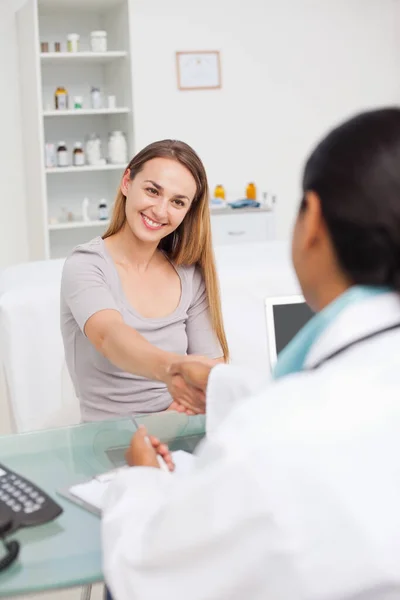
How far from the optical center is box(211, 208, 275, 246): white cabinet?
5355 millimetres

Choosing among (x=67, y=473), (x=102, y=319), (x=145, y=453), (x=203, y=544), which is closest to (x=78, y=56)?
(x=102, y=319)

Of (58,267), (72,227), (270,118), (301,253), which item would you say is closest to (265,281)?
(58,267)

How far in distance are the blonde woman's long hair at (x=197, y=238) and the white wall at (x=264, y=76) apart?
11.2ft

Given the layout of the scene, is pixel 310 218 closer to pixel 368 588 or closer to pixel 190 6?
pixel 368 588

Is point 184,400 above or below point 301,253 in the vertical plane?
below

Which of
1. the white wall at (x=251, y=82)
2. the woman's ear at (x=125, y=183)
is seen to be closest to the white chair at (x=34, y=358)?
the woman's ear at (x=125, y=183)

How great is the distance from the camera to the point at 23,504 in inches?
→ 48.5

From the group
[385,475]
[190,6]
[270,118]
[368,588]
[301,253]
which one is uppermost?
[190,6]

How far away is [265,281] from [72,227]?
299cm

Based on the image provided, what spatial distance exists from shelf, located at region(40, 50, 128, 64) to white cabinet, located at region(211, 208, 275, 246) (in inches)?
48.3

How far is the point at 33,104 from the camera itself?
520 cm

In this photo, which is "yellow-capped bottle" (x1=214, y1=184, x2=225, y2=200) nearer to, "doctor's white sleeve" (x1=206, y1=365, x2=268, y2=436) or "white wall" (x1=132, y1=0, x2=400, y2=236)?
"white wall" (x1=132, y1=0, x2=400, y2=236)

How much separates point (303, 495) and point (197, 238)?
1.45 m

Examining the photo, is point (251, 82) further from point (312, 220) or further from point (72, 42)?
point (312, 220)
